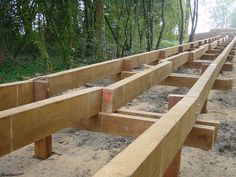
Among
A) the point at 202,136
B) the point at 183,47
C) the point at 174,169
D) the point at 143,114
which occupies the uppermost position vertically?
the point at 183,47

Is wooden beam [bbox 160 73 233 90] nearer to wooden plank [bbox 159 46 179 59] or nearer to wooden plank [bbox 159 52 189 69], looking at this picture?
wooden plank [bbox 159 52 189 69]

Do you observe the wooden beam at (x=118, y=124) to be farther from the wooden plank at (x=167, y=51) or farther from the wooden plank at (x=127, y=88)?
the wooden plank at (x=167, y=51)

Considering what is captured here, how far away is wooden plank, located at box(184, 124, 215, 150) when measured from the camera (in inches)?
95.0

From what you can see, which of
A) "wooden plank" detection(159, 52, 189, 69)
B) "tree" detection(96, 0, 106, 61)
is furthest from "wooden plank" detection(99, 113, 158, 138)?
"tree" detection(96, 0, 106, 61)

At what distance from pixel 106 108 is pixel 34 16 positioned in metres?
6.44

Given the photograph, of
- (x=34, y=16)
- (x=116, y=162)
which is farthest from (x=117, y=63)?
(x=34, y=16)

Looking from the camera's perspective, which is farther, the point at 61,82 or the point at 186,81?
the point at 186,81

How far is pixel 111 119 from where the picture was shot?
2510 mm

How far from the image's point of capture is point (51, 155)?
3.34 meters

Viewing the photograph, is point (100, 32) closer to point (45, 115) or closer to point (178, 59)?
point (178, 59)

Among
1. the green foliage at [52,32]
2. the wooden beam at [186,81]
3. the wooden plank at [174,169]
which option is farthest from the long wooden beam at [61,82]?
the green foliage at [52,32]

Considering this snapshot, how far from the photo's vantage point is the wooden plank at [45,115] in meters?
1.82

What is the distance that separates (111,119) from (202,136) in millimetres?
663

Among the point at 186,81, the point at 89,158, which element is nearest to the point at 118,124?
the point at 89,158
